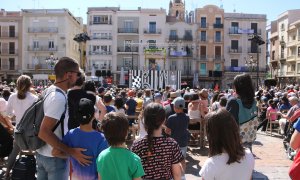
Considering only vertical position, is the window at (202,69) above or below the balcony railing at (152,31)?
below

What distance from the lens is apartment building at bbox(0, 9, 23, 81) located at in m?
57.0

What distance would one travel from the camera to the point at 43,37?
56.4m

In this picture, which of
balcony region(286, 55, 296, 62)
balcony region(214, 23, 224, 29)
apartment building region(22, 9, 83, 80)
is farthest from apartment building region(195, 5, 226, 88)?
apartment building region(22, 9, 83, 80)

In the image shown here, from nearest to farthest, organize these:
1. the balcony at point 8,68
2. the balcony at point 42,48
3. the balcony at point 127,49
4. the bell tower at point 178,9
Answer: the balcony at point 127,49 < the balcony at point 42,48 < the balcony at point 8,68 < the bell tower at point 178,9

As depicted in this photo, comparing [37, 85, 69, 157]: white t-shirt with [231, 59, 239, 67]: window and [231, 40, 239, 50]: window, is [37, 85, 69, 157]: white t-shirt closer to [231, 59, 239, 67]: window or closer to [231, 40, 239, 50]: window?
[231, 59, 239, 67]: window

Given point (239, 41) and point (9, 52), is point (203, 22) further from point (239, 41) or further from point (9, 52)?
point (9, 52)

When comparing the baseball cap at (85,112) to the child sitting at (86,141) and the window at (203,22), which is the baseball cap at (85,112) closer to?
the child sitting at (86,141)

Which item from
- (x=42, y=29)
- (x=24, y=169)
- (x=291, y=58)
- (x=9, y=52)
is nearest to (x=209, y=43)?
(x=291, y=58)

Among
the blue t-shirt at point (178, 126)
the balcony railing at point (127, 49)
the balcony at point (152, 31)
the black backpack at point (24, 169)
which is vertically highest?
the balcony at point (152, 31)

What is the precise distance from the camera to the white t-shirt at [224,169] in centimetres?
322

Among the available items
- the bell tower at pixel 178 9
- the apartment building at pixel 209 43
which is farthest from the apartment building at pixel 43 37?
the apartment building at pixel 209 43

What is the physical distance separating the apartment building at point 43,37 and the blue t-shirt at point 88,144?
5347cm

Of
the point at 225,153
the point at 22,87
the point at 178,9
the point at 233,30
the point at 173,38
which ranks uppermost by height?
the point at 178,9

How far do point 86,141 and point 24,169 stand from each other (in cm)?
105
